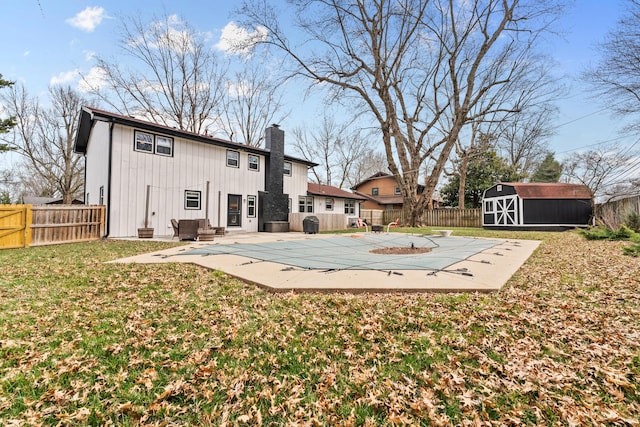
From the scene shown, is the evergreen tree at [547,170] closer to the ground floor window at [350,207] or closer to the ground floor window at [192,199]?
the ground floor window at [350,207]

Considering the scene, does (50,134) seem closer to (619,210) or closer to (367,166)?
(367,166)

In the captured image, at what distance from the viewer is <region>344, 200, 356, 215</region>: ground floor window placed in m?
23.5

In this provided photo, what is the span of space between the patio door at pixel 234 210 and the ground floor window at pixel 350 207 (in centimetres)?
1084

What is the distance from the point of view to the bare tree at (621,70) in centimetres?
1149

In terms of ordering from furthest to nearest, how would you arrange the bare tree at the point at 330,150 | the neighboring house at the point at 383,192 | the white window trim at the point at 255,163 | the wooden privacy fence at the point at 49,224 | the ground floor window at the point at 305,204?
the bare tree at the point at 330,150 < the neighboring house at the point at 383,192 < the ground floor window at the point at 305,204 < the white window trim at the point at 255,163 < the wooden privacy fence at the point at 49,224

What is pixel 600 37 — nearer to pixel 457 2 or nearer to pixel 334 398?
pixel 457 2

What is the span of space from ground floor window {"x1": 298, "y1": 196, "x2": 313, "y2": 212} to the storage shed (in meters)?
12.9

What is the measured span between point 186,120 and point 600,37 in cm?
2565

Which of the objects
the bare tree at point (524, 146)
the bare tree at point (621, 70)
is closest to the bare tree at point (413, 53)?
the bare tree at point (621, 70)

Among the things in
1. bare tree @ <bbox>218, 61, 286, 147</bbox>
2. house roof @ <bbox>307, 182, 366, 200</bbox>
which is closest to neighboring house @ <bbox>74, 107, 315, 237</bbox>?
house roof @ <bbox>307, 182, 366, 200</bbox>

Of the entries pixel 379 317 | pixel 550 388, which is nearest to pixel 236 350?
pixel 379 317

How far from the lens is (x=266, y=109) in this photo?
84.1 feet

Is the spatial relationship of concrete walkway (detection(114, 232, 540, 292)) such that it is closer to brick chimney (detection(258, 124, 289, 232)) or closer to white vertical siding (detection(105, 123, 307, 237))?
white vertical siding (detection(105, 123, 307, 237))

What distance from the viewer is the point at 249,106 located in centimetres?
2536
